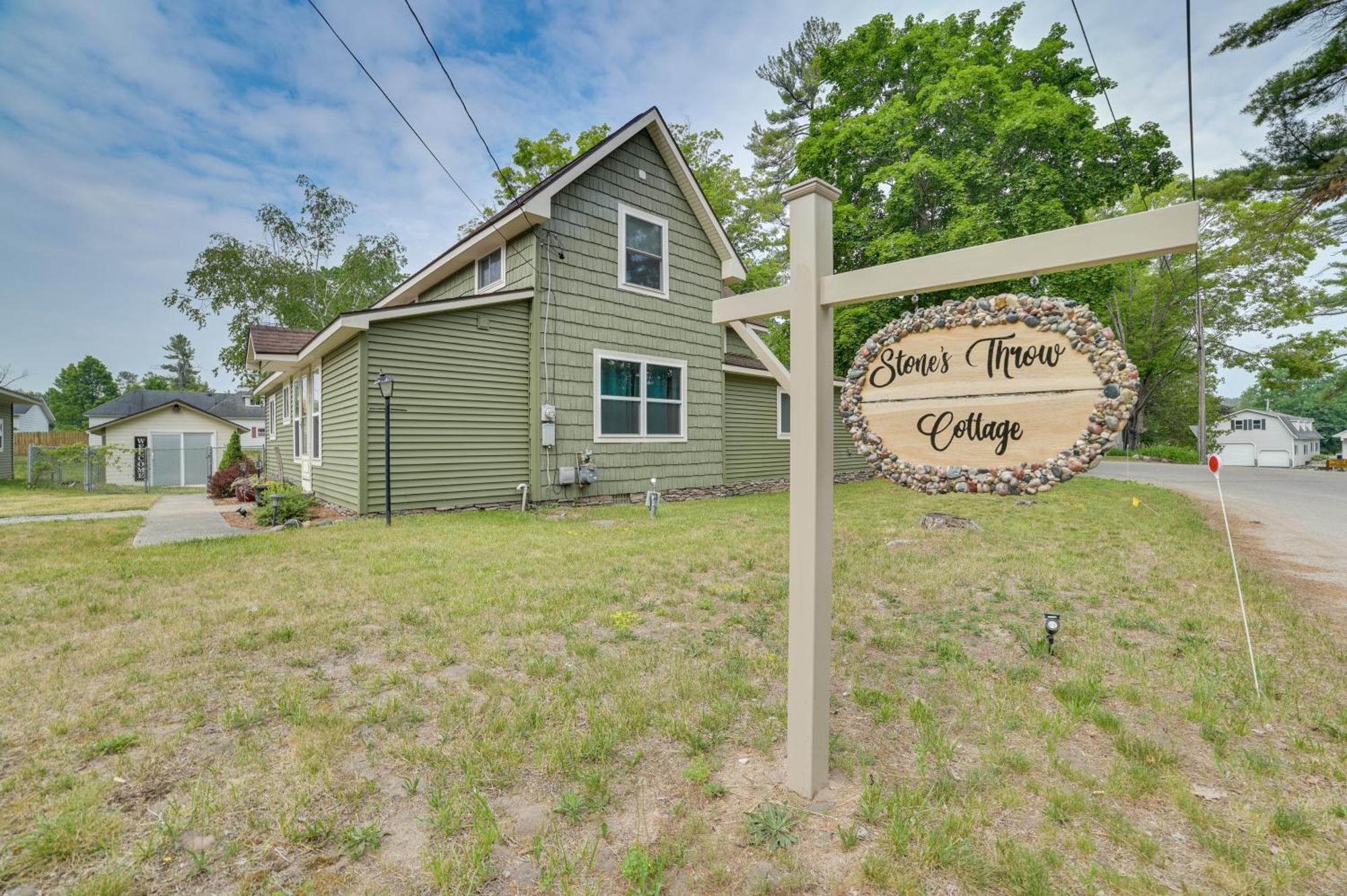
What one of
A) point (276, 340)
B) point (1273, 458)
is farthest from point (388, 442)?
point (1273, 458)

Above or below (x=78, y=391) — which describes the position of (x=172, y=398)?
below

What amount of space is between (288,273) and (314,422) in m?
16.9

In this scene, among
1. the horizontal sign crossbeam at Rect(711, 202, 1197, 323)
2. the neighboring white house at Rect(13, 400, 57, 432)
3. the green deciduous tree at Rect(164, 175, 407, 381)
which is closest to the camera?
the horizontal sign crossbeam at Rect(711, 202, 1197, 323)

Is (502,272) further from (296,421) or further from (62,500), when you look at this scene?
(62,500)

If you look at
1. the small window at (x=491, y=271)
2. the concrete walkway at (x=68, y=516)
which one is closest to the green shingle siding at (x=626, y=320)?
the small window at (x=491, y=271)

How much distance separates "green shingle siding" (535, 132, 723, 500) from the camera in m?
8.91

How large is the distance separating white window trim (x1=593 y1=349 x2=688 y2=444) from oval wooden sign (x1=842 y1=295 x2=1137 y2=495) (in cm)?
755

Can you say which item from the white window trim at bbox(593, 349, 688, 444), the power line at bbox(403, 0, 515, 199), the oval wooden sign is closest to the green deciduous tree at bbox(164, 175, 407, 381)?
the white window trim at bbox(593, 349, 688, 444)

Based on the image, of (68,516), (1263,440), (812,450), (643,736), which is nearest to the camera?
(812,450)

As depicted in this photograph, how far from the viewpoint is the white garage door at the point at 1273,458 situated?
35.1 metres

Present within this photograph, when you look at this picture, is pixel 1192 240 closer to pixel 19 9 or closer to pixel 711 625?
pixel 711 625

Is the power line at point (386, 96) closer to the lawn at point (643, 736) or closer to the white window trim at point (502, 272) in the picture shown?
the white window trim at point (502, 272)

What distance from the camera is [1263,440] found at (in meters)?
36.3

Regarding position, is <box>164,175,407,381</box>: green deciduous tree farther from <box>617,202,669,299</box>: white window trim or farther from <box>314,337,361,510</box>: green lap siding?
<box>617,202,669,299</box>: white window trim
